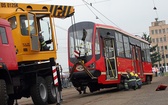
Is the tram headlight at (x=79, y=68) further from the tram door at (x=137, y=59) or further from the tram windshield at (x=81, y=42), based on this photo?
the tram door at (x=137, y=59)

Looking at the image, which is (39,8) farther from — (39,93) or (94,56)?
(39,93)

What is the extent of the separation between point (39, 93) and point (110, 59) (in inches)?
255

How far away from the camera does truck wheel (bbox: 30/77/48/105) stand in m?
14.4

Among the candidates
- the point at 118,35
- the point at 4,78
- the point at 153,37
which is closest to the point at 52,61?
the point at 4,78

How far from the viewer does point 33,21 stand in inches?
575

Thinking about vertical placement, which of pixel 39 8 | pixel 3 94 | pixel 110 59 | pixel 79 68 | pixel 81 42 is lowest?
pixel 3 94

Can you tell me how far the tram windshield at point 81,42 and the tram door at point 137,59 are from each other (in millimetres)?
6248

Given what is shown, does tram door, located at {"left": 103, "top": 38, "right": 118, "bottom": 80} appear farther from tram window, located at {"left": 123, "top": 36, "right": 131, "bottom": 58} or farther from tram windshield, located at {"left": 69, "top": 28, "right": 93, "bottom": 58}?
tram window, located at {"left": 123, "top": 36, "right": 131, "bottom": 58}

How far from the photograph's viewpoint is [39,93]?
47.4 ft

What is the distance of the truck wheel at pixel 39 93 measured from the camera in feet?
47.2

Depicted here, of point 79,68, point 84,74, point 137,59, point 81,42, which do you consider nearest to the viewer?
point 84,74

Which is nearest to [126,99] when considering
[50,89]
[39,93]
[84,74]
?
[50,89]

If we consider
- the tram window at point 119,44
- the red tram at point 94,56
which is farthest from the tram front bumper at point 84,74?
the tram window at point 119,44

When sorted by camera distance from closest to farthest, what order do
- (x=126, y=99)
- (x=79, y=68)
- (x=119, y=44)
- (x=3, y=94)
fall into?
(x=3, y=94) → (x=126, y=99) → (x=79, y=68) → (x=119, y=44)
